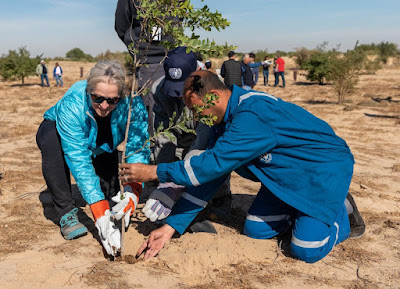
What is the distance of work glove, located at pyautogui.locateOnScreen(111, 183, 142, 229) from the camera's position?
2590 millimetres

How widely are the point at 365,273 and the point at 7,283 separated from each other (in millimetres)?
2188

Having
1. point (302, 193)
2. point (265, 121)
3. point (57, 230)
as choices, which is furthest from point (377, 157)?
point (57, 230)

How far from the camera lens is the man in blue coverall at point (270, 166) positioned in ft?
7.89

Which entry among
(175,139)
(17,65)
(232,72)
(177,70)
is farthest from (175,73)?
(17,65)

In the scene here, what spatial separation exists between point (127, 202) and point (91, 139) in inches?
23.3

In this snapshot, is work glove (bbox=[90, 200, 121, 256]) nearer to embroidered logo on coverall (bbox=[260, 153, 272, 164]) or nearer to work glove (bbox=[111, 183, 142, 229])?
work glove (bbox=[111, 183, 142, 229])

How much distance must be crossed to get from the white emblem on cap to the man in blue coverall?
1.96ft

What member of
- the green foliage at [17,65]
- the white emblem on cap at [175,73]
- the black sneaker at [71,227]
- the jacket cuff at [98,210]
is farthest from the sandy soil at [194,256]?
the green foliage at [17,65]

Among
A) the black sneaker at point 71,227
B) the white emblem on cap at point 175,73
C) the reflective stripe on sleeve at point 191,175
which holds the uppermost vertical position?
the white emblem on cap at point 175,73

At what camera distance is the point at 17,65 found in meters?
19.2

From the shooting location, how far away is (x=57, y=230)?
3.20 metres

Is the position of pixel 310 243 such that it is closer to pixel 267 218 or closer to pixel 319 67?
pixel 267 218

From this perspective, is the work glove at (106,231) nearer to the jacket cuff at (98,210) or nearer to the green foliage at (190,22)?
the jacket cuff at (98,210)

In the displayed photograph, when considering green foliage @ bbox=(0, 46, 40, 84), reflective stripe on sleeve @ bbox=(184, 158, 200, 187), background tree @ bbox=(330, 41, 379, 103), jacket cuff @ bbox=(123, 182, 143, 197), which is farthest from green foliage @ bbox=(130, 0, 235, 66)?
green foliage @ bbox=(0, 46, 40, 84)
